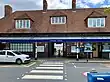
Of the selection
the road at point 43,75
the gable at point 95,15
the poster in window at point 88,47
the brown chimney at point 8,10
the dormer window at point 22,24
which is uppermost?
the brown chimney at point 8,10

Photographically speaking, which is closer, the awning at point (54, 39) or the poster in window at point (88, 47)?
the awning at point (54, 39)

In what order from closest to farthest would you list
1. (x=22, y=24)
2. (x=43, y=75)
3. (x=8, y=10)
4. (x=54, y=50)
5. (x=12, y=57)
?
(x=43, y=75) < (x=12, y=57) < (x=22, y=24) < (x=8, y=10) < (x=54, y=50)

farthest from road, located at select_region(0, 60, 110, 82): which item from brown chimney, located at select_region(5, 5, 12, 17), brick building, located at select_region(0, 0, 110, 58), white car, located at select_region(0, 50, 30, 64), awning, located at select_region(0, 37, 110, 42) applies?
brown chimney, located at select_region(5, 5, 12, 17)

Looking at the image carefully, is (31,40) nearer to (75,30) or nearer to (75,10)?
(75,30)

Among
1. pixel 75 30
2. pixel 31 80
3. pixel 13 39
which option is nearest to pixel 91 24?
pixel 75 30

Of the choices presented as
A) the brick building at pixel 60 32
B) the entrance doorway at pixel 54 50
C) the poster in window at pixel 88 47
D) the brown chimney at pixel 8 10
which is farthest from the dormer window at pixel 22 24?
the poster in window at pixel 88 47

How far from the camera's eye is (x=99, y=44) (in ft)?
126

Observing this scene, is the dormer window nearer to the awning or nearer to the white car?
the awning

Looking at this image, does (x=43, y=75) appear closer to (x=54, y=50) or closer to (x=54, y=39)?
(x=54, y=39)

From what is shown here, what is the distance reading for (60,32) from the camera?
36.6m

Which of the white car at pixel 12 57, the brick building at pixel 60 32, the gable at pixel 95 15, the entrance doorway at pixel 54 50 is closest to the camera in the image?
the white car at pixel 12 57

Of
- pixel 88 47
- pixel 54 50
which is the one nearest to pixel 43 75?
pixel 88 47

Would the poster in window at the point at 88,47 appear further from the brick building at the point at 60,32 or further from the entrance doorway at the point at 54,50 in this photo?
the entrance doorway at the point at 54,50

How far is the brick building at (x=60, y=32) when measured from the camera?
117ft
